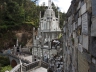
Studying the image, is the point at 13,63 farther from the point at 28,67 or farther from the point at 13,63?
the point at 28,67

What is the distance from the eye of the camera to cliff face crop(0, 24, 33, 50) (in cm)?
3428

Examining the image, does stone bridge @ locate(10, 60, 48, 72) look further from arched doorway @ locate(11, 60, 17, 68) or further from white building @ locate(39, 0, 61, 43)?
white building @ locate(39, 0, 61, 43)

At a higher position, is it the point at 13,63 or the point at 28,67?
the point at 28,67

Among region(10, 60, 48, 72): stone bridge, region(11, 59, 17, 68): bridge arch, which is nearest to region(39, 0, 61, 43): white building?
region(11, 59, 17, 68): bridge arch

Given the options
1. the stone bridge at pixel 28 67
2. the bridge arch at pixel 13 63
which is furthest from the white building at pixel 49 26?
the stone bridge at pixel 28 67

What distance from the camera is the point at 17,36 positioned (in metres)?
36.5

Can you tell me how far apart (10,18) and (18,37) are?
5.20 metres

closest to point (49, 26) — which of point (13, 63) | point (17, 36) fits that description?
point (13, 63)

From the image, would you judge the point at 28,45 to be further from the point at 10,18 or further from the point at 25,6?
the point at 25,6

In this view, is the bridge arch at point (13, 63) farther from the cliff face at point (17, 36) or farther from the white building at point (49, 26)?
the white building at point (49, 26)

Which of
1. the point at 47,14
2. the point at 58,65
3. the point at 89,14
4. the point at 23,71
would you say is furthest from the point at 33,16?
the point at 89,14

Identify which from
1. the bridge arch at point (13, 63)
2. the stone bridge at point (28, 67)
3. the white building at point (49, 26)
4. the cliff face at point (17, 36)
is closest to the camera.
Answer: the stone bridge at point (28, 67)

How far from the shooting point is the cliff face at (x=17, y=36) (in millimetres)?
34281

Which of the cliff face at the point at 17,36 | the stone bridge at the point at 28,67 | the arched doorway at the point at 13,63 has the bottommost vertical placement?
the arched doorway at the point at 13,63
